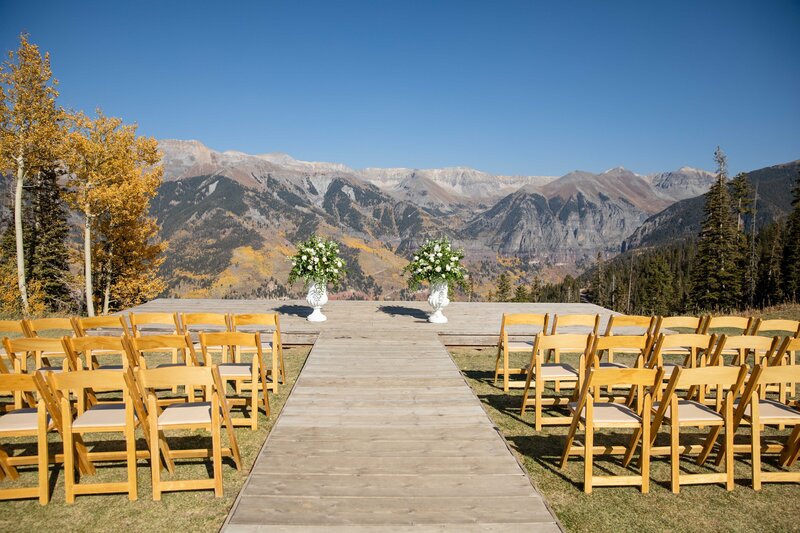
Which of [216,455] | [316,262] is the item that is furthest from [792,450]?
[316,262]

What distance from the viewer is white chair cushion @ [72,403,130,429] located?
4.16 m

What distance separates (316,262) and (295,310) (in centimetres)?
290

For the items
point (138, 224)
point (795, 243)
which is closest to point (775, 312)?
point (138, 224)

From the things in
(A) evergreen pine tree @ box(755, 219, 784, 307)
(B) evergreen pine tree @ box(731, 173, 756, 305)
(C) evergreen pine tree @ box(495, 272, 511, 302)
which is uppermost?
(B) evergreen pine tree @ box(731, 173, 756, 305)

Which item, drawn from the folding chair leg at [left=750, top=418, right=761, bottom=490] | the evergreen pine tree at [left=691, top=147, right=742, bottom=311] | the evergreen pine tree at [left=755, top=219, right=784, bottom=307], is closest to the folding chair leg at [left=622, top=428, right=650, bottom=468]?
the folding chair leg at [left=750, top=418, right=761, bottom=490]

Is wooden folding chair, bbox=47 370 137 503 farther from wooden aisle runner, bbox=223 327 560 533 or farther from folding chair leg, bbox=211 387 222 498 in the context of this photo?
wooden aisle runner, bbox=223 327 560 533

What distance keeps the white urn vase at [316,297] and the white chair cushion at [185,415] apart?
6.47m

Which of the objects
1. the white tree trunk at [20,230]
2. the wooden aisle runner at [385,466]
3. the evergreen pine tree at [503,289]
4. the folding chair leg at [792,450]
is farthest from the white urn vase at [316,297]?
the evergreen pine tree at [503,289]

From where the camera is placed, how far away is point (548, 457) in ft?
16.5

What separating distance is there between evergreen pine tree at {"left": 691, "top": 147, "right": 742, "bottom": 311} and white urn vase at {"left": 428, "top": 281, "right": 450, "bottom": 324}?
42661mm

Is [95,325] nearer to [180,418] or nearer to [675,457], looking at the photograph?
[180,418]

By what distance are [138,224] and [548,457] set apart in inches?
923

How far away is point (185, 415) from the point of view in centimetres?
435

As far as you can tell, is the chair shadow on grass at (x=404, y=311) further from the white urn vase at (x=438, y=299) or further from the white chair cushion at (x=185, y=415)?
the white chair cushion at (x=185, y=415)
